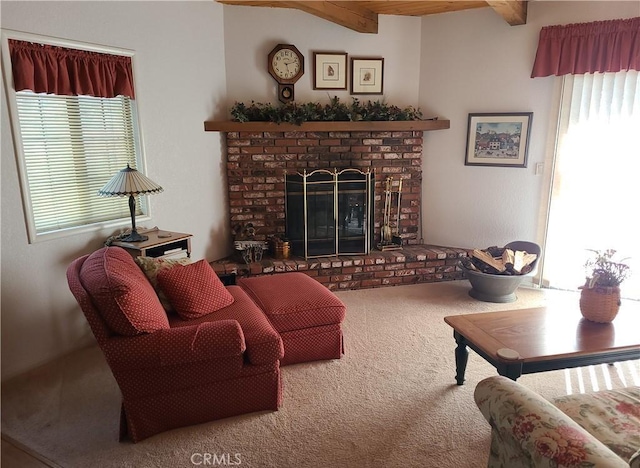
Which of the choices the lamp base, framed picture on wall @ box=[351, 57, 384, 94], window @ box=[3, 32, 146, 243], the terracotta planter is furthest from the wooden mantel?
the terracotta planter

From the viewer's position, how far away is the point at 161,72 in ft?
11.5

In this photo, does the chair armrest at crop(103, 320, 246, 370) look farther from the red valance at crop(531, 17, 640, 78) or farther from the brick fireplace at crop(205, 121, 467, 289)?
the red valance at crop(531, 17, 640, 78)

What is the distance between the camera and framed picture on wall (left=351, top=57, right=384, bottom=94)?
4.41 meters

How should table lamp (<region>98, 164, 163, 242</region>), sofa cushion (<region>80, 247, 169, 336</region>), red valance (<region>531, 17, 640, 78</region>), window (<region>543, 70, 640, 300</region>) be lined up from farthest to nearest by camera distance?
window (<region>543, 70, 640, 300</region>)
red valance (<region>531, 17, 640, 78</region>)
table lamp (<region>98, 164, 163, 242</region>)
sofa cushion (<region>80, 247, 169, 336</region>)

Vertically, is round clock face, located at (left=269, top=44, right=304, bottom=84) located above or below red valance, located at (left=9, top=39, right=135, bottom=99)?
above

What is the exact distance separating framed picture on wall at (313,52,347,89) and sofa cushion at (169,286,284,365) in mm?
2520

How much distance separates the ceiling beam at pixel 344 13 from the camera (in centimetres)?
380

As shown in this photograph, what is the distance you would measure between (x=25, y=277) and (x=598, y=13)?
185 inches

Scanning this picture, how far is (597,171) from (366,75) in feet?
7.54

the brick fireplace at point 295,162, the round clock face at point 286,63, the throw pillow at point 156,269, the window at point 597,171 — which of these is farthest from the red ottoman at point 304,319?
the window at point 597,171

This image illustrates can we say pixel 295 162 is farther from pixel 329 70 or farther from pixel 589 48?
pixel 589 48

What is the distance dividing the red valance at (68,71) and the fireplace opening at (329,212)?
5.59ft

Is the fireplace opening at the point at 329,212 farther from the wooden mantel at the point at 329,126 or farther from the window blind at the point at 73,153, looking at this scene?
the window blind at the point at 73,153

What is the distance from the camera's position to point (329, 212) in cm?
431
